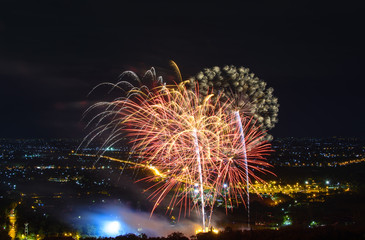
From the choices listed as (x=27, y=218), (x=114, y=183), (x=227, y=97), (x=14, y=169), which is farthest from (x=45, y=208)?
(x=14, y=169)

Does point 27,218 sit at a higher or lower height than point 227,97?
lower

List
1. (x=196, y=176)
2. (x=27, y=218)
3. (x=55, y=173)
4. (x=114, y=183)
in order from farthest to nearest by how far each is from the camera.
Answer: (x=55, y=173) < (x=114, y=183) < (x=27, y=218) < (x=196, y=176)

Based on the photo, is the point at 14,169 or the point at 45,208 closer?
the point at 45,208

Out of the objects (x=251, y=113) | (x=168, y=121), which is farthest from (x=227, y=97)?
(x=168, y=121)

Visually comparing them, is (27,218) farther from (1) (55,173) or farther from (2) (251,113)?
(1) (55,173)

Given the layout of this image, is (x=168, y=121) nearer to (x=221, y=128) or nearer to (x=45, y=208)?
(x=221, y=128)

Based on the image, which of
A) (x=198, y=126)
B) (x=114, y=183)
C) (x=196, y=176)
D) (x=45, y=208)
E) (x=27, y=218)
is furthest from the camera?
(x=114, y=183)

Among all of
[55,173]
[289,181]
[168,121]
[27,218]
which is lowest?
[27,218]
